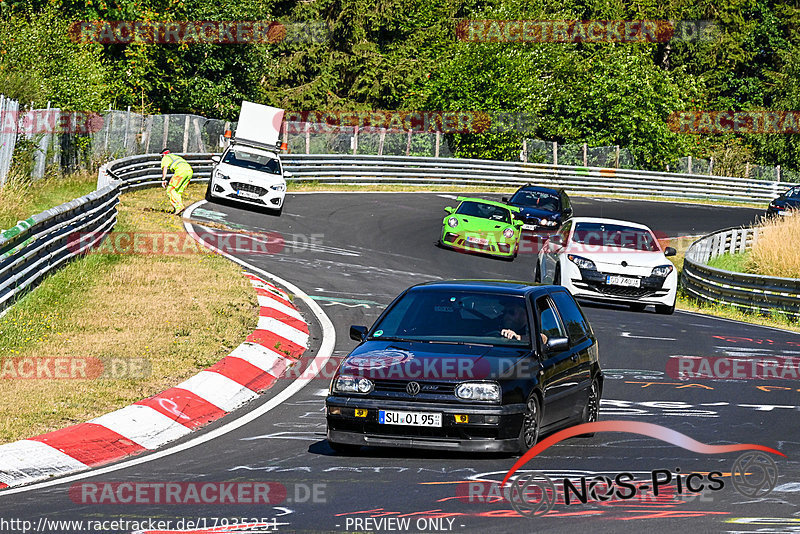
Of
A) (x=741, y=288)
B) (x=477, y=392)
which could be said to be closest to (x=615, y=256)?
(x=741, y=288)

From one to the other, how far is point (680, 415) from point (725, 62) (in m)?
74.4

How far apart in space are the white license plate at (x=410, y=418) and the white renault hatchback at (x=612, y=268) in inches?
456

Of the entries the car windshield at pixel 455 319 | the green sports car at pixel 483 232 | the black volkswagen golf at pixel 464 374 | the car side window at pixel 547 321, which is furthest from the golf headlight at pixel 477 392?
the green sports car at pixel 483 232

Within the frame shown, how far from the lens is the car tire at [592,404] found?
10.4 meters

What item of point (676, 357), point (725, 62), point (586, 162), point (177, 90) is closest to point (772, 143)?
point (725, 62)

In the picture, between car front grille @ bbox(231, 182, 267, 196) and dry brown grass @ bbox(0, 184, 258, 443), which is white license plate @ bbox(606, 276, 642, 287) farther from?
car front grille @ bbox(231, 182, 267, 196)

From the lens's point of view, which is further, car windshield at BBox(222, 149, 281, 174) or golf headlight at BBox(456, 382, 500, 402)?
car windshield at BBox(222, 149, 281, 174)

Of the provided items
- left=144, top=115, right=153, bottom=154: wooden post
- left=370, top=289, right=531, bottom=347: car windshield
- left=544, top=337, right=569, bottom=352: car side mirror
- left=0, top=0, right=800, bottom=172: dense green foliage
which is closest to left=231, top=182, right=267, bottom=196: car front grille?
left=0, top=0, right=800, bottom=172: dense green foliage

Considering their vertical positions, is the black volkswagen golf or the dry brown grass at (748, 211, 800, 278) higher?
the black volkswagen golf

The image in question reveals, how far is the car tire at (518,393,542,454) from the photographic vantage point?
8.84 metres

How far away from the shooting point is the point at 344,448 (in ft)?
30.0

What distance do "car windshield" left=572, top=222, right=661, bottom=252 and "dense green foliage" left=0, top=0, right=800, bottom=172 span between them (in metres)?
15.3

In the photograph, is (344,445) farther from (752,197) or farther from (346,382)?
(752,197)

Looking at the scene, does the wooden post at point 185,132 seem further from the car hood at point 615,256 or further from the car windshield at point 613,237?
the car hood at point 615,256
